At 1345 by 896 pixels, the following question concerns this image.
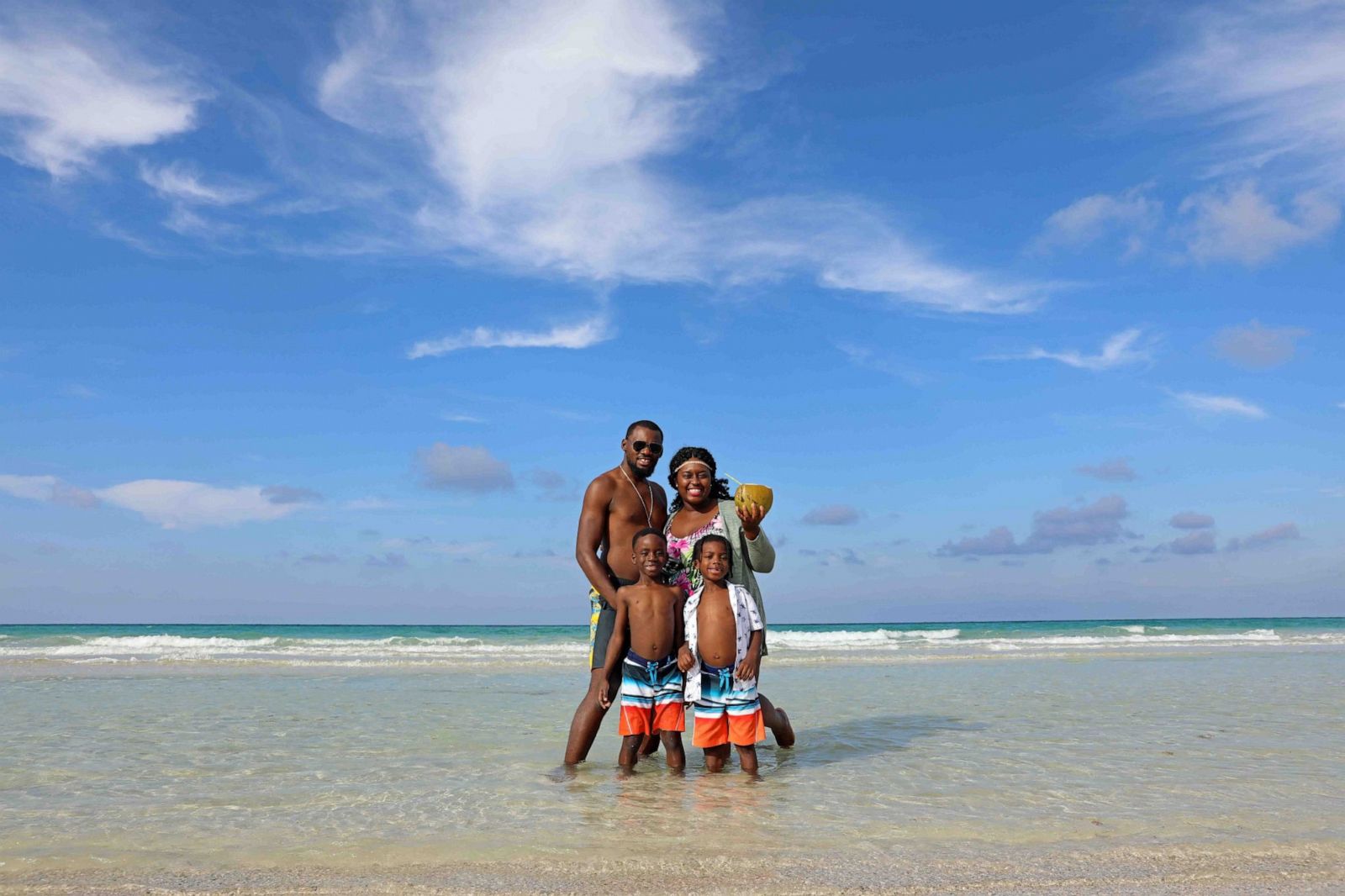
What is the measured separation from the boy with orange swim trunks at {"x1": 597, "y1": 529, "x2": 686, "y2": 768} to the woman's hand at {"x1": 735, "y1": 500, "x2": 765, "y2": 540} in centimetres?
50

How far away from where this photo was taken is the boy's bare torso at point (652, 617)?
5535 mm

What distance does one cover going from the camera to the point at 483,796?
5035 mm

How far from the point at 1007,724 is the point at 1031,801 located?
3211 mm

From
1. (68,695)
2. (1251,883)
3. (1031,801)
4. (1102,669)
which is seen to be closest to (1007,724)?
(1031,801)

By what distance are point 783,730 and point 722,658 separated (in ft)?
4.35

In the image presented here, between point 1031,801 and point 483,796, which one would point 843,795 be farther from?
point 483,796

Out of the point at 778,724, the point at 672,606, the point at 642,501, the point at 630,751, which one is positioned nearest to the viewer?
the point at 672,606

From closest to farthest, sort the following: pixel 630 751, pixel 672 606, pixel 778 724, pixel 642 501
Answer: pixel 672 606, pixel 630 751, pixel 642 501, pixel 778 724

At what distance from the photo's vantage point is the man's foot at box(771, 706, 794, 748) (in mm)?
6391

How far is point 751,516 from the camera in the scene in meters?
5.51

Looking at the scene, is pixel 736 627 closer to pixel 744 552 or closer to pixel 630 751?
pixel 744 552

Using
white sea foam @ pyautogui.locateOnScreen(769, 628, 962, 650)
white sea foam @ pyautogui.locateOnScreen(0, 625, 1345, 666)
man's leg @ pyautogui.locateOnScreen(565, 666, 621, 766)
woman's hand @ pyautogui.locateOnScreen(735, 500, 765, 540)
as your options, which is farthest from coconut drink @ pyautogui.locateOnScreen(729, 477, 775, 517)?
white sea foam @ pyautogui.locateOnScreen(769, 628, 962, 650)

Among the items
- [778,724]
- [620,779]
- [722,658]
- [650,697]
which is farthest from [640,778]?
[778,724]

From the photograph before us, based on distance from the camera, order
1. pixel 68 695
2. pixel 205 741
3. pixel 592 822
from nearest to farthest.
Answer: pixel 592 822 → pixel 205 741 → pixel 68 695
